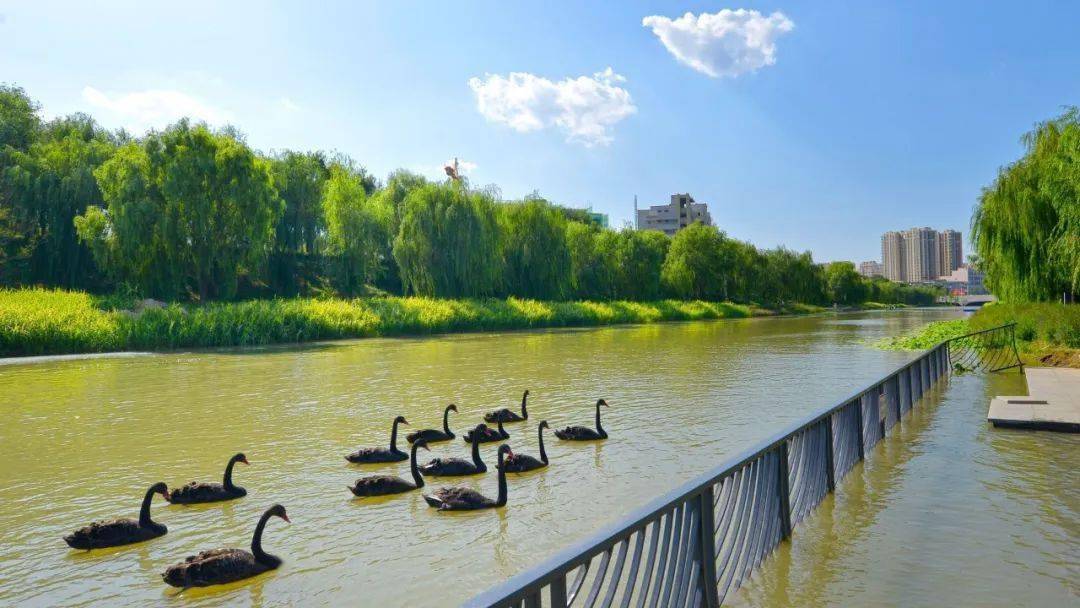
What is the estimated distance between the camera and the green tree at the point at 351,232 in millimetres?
41188

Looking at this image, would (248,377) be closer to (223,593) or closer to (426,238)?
(223,593)

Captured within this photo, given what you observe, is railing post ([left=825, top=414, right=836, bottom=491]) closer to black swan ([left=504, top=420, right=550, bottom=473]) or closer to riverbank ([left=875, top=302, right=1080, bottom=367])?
black swan ([left=504, top=420, right=550, bottom=473])

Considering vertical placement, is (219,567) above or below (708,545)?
below

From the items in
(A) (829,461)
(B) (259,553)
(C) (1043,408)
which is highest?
(A) (829,461)

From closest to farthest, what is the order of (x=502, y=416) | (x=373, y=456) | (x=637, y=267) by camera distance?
(x=373, y=456) < (x=502, y=416) < (x=637, y=267)

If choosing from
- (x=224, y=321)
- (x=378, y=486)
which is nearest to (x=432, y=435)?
(x=378, y=486)

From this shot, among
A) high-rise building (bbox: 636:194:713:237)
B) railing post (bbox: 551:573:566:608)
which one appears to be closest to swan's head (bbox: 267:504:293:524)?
railing post (bbox: 551:573:566:608)

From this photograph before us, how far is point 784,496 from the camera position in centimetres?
517

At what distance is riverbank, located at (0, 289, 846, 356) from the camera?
25594mm

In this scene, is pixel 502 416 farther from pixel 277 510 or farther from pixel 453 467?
pixel 277 510

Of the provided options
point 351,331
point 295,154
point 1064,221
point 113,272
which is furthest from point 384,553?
point 295,154

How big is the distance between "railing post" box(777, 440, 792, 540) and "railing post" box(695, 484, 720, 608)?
1.22 metres

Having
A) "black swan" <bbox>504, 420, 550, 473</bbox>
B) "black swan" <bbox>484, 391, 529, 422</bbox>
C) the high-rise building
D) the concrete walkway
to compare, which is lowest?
"black swan" <bbox>504, 420, 550, 473</bbox>

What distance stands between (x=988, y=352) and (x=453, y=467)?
54.2 ft
